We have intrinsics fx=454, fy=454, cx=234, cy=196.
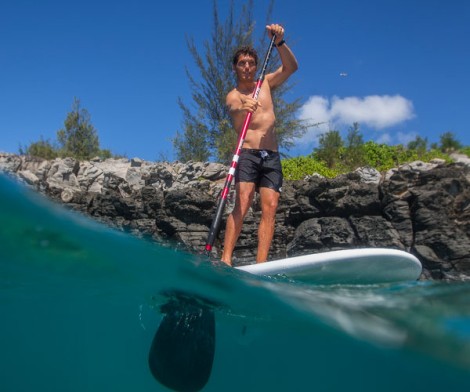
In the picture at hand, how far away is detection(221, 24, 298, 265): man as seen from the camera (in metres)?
4.44

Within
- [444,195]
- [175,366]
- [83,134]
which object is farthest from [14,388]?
[83,134]

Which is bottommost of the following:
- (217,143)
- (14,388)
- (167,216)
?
(14,388)

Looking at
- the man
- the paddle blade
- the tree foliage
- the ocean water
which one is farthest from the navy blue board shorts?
the tree foliage

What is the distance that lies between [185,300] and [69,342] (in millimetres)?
1096

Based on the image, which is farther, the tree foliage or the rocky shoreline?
the tree foliage

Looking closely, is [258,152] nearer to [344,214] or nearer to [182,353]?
[182,353]

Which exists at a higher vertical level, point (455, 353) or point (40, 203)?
point (40, 203)

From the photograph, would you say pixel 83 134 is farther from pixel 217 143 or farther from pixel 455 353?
pixel 455 353

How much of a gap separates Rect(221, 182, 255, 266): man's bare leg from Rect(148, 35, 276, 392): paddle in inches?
37.1

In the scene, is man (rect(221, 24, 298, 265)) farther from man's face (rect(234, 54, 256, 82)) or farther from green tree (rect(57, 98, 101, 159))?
green tree (rect(57, 98, 101, 159))

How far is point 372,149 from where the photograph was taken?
15.9m

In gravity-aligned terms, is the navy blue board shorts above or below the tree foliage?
below

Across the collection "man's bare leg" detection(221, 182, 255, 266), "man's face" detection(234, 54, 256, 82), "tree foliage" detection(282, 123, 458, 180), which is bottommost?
"man's bare leg" detection(221, 182, 255, 266)

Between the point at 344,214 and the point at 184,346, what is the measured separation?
6.19 m
